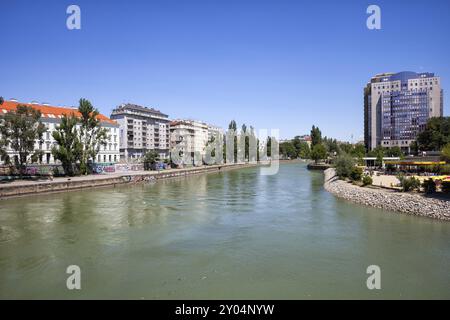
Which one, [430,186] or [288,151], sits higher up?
[288,151]

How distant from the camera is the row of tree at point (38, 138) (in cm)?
3744

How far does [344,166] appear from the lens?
43219 mm

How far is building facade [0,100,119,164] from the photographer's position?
177 feet

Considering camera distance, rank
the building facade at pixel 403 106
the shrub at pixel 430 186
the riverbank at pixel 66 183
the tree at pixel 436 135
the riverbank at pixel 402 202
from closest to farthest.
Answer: the riverbank at pixel 402 202 < the shrub at pixel 430 186 < the riverbank at pixel 66 183 < the tree at pixel 436 135 < the building facade at pixel 403 106

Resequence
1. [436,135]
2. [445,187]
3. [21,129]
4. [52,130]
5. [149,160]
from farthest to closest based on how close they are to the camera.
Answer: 1. [436,135]
2. [149,160]
3. [52,130]
4. [21,129]
5. [445,187]

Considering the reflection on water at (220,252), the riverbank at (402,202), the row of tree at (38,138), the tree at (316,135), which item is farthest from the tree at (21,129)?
the tree at (316,135)

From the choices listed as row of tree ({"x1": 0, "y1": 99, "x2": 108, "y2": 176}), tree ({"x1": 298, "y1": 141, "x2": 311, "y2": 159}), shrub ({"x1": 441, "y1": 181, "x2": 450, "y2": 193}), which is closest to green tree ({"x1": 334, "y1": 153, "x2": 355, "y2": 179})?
shrub ({"x1": 441, "y1": 181, "x2": 450, "y2": 193})

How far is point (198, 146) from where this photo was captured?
12269 centimetres

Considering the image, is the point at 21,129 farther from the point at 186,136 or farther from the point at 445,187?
the point at 186,136

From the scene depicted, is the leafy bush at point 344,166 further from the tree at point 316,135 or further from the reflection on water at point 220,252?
the tree at point 316,135

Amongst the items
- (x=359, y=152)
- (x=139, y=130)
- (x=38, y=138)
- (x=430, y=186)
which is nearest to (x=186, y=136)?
(x=139, y=130)

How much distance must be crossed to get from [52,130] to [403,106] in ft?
321

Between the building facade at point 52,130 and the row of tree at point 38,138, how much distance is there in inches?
105
